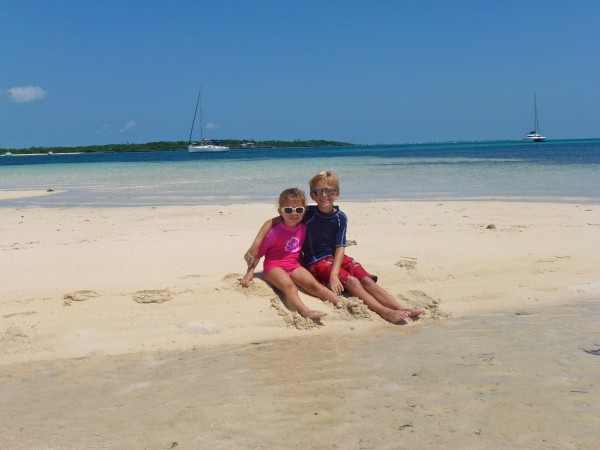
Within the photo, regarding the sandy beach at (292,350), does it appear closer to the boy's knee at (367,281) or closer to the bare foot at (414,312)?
the bare foot at (414,312)

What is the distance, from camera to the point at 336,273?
4945 mm

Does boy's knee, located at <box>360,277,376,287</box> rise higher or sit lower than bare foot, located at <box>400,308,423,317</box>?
higher

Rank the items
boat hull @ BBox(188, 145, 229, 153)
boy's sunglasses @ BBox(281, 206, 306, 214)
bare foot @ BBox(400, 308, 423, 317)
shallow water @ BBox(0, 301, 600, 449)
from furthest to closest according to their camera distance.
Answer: boat hull @ BBox(188, 145, 229, 153), boy's sunglasses @ BBox(281, 206, 306, 214), bare foot @ BBox(400, 308, 423, 317), shallow water @ BBox(0, 301, 600, 449)

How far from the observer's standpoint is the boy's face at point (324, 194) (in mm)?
4957

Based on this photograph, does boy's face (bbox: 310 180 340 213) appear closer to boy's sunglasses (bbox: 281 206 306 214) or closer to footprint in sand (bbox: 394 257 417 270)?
boy's sunglasses (bbox: 281 206 306 214)

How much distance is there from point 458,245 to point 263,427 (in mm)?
4267

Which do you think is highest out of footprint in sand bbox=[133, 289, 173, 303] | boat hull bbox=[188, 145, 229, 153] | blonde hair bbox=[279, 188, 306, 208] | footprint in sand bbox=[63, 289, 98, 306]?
boat hull bbox=[188, 145, 229, 153]

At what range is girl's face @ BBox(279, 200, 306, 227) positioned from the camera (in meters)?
4.88

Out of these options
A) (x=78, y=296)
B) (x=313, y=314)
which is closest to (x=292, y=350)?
(x=313, y=314)

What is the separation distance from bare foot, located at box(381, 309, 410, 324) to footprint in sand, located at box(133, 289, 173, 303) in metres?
1.71

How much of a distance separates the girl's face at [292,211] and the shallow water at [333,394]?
0.97m

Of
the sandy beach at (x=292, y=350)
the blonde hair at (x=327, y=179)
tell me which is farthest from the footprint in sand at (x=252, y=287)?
the blonde hair at (x=327, y=179)

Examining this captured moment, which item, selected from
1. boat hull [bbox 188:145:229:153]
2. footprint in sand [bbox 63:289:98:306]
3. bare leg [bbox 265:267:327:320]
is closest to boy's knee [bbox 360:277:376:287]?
bare leg [bbox 265:267:327:320]

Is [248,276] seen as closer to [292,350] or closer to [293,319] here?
[293,319]
